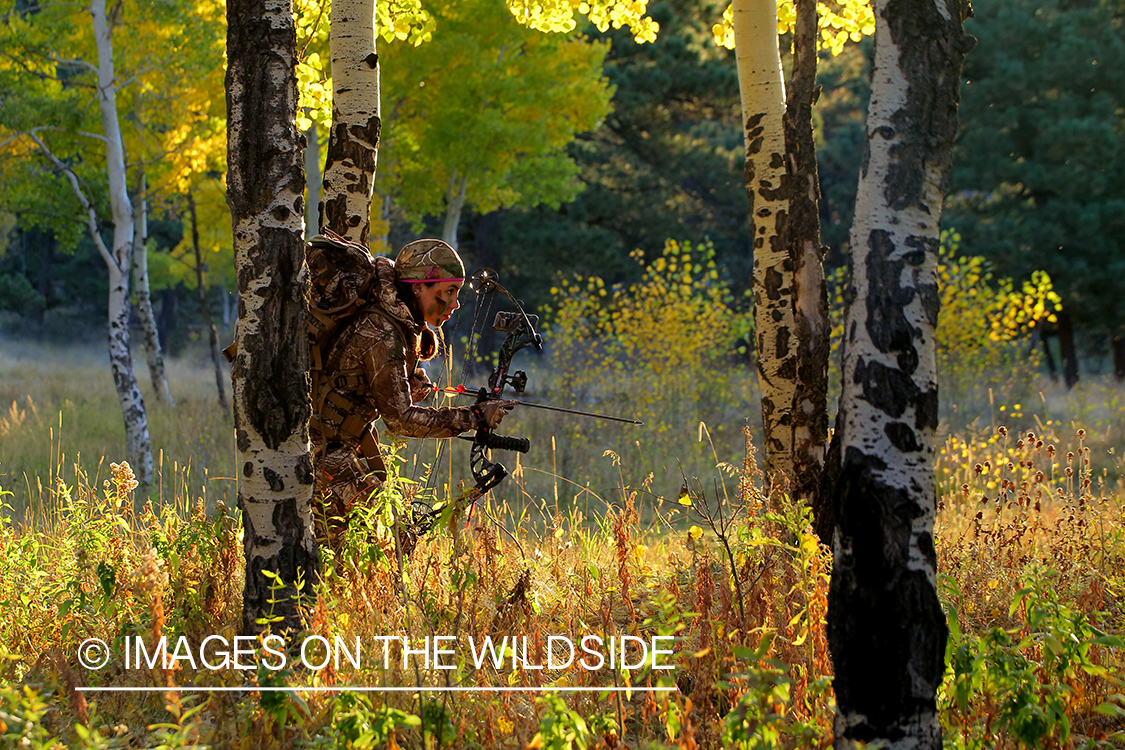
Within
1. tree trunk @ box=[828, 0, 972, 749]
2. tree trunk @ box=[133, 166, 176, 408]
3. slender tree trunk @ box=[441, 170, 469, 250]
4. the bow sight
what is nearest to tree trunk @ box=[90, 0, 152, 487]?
tree trunk @ box=[133, 166, 176, 408]

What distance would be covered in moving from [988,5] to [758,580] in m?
22.1

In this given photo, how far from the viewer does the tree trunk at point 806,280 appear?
3.90m

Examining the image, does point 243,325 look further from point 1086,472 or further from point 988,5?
point 988,5

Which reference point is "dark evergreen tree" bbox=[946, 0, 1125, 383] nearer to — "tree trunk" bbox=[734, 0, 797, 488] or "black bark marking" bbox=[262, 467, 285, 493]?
"tree trunk" bbox=[734, 0, 797, 488]

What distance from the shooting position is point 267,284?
9.12ft

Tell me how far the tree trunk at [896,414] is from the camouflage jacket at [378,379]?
170 centimetres

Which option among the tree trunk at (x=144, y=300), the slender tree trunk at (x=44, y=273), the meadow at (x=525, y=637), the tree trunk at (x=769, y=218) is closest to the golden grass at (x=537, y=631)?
the meadow at (x=525, y=637)

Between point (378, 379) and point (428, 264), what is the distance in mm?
526

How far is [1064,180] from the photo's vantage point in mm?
18781

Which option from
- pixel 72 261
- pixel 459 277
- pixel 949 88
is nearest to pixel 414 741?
pixel 459 277

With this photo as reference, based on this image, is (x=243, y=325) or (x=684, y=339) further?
(x=684, y=339)

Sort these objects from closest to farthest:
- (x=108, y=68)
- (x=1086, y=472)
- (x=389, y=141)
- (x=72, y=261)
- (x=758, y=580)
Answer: (x=758, y=580) < (x=1086, y=472) < (x=108, y=68) < (x=389, y=141) < (x=72, y=261)

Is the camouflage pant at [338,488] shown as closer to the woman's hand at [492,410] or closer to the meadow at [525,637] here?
the meadow at [525,637]

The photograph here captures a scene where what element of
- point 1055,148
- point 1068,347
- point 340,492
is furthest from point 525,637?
point 1068,347
